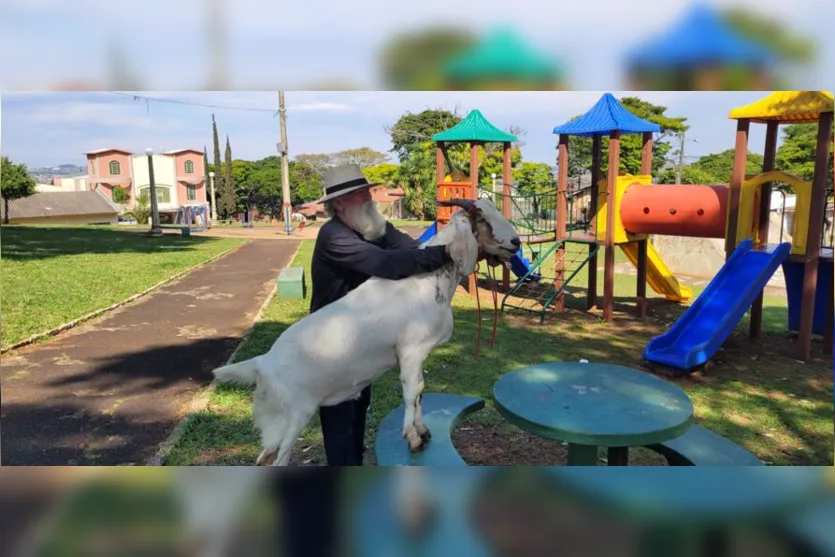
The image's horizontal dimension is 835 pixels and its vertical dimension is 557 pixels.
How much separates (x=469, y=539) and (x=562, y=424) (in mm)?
636

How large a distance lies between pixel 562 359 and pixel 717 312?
1692 millimetres

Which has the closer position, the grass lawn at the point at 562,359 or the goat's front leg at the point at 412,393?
the goat's front leg at the point at 412,393

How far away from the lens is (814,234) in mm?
6281

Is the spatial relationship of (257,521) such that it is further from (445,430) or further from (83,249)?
(83,249)

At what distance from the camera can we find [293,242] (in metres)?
18.3

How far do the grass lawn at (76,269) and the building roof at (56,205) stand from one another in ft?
25.1

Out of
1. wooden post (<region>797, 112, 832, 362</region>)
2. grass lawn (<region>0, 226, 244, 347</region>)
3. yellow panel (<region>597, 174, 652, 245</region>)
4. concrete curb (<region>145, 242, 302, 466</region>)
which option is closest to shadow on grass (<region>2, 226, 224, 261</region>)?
grass lawn (<region>0, 226, 244, 347</region>)

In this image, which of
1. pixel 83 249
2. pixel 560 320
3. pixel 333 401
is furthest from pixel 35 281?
pixel 333 401

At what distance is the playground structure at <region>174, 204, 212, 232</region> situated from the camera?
68.9 feet

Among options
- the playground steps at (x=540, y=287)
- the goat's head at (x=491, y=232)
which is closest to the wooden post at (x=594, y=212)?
the playground steps at (x=540, y=287)

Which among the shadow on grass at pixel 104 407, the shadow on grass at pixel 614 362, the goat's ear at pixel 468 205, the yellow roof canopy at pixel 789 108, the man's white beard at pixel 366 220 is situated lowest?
the shadow on grass at pixel 614 362

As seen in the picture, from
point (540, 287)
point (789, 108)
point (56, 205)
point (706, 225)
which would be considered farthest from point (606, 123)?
point (56, 205)

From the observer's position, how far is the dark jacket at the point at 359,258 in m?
2.48

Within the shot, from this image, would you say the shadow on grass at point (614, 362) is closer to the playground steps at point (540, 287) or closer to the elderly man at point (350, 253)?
the playground steps at point (540, 287)
